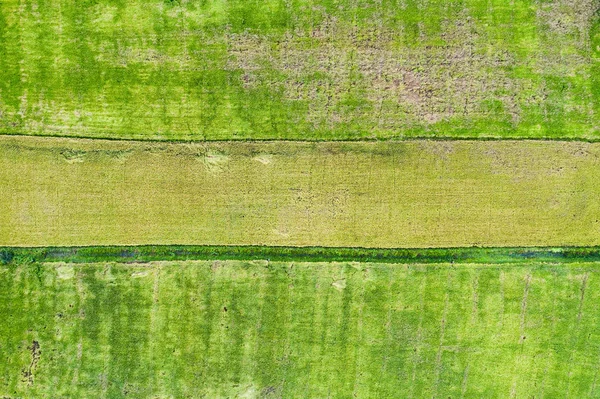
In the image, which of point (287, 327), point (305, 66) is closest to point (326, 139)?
point (305, 66)

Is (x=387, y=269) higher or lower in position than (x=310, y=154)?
lower

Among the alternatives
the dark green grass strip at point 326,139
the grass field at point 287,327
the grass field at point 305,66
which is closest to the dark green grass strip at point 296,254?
A: the grass field at point 287,327

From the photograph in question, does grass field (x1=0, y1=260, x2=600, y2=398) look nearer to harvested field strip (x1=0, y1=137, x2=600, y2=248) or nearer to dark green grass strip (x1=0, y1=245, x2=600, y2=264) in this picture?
dark green grass strip (x1=0, y1=245, x2=600, y2=264)

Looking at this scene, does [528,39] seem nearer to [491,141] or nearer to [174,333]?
[491,141]

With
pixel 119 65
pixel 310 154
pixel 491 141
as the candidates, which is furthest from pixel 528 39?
pixel 119 65

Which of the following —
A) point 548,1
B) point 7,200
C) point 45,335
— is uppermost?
point 548,1

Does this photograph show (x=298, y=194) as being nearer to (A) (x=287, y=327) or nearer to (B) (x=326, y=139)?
(B) (x=326, y=139)
